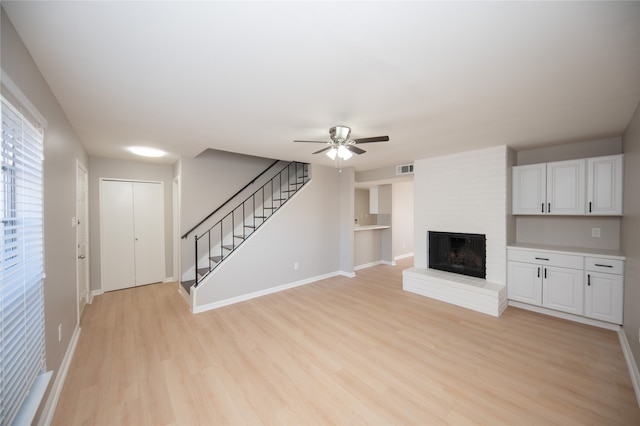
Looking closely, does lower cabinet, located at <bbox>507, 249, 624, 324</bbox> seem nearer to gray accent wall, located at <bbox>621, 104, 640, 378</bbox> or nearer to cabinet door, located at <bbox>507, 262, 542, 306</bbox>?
cabinet door, located at <bbox>507, 262, 542, 306</bbox>

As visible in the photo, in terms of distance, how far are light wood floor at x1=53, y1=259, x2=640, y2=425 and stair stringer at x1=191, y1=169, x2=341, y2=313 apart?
0.34m

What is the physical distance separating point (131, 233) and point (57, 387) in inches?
136

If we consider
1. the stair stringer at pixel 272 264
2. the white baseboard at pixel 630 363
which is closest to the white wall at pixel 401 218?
the stair stringer at pixel 272 264

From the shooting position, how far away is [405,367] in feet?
8.09

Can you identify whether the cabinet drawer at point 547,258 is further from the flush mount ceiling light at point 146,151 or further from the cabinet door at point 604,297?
the flush mount ceiling light at point 146,151

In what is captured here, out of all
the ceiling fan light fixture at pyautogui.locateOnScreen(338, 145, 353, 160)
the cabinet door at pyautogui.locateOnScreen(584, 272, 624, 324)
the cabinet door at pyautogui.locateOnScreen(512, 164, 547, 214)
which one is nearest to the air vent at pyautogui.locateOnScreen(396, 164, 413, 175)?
the cabinet door at pyautogui.locateOnScreen(512, 164, 547, 214)

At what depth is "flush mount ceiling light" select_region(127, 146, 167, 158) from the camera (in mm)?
3988

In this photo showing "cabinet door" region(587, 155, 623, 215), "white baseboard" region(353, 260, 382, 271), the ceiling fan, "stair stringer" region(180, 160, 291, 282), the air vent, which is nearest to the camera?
the ceiling fan

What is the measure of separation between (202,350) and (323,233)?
3.40 meters

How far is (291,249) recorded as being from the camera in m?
5.08

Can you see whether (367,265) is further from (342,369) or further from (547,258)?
(342,369)

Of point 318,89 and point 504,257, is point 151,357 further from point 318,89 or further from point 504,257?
point 504,257

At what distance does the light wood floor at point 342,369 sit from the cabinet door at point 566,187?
64.1 inches

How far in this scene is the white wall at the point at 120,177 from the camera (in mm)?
4598
